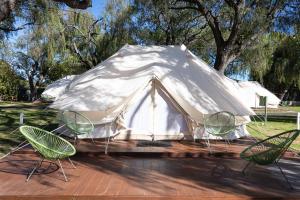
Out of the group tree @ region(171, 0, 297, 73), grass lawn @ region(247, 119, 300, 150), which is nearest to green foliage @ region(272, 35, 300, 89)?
grass lawn @ region(247, 119, 300, 150)

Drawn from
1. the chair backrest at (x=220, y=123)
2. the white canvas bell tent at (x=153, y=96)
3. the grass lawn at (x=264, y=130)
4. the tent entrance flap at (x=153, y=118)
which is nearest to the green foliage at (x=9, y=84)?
the grass lawn at (x=264, y=130)

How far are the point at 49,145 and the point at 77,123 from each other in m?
2.83

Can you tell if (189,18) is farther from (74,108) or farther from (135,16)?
(74,108)

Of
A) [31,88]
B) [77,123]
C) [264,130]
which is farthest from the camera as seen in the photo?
[31,88]

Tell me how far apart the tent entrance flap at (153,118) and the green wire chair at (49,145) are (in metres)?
3.71

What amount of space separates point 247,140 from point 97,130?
3885mm

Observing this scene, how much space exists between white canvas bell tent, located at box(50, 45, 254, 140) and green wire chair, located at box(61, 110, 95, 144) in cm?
31

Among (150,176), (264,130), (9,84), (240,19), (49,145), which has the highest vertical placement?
(240,19)

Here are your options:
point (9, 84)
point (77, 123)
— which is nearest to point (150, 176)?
point (77, 123)

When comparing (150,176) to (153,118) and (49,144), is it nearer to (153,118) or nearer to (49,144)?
(49,144)

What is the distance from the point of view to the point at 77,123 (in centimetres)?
925

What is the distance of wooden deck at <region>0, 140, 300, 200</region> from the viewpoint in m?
5.51

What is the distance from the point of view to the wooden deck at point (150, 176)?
18.1ft

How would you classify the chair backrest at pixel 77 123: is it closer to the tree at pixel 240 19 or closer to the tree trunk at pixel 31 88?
the tree at pixel 240 19
